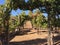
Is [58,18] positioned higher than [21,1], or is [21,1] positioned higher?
[21,1]

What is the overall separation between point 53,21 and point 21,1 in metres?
4.37

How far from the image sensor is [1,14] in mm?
31234

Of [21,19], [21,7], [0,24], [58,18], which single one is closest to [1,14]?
[0,24]

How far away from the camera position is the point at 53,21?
2528cm

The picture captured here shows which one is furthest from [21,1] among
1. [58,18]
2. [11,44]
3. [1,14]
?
[11,44]

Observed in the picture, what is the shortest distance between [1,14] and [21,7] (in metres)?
7.24

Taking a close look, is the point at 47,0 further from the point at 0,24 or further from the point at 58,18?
the point at 0,24

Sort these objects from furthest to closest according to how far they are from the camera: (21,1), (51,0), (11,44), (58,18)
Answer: (11,44) < (58,18) < (21,1) < (51,0)

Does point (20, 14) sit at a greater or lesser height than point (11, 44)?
greater

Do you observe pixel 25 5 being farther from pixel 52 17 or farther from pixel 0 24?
pixel 0 24

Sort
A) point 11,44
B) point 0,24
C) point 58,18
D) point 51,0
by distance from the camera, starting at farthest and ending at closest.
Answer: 1. point 11,44
2. point 0,24
3. point 58,18
4. point 51,0

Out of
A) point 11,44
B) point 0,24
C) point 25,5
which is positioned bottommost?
point 11,44

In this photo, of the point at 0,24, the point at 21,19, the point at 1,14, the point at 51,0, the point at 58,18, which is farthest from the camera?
the point at 21,19

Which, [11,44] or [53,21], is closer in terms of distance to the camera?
[53,21]
